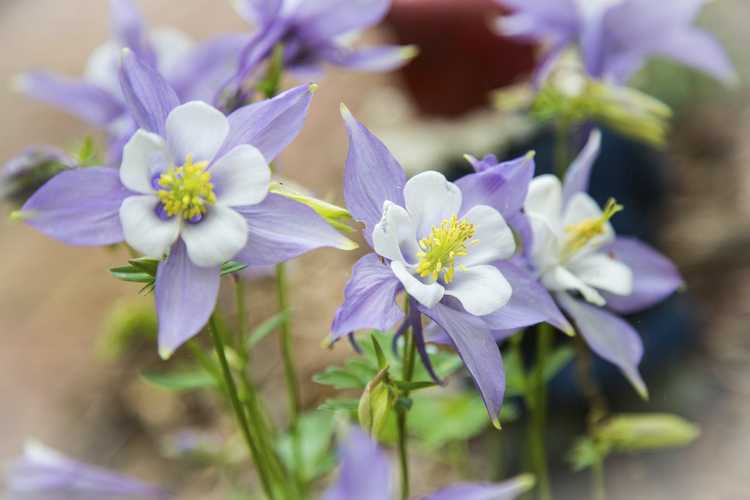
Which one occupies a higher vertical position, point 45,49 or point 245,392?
point 245,392

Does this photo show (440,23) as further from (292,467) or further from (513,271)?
(513,271)

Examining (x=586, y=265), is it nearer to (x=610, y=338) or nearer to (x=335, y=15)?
(x=610, y=338)

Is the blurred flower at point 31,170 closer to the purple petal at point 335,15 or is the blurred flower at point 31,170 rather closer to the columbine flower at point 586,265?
the purple petal at point 335,15

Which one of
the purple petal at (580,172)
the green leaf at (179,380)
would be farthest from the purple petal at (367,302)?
the green leaf at (179,380)

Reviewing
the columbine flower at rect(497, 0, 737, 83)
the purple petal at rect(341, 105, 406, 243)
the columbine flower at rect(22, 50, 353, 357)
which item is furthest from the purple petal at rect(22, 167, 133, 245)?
the columbine flower at rect(497, 0, 737, 83)

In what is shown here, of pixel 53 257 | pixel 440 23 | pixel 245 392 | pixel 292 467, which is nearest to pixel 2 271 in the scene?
pixel 53 257

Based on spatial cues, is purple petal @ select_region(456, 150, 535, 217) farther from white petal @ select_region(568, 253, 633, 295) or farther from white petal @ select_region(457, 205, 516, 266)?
white petal @ select_region(568, 253, 633, 295)
